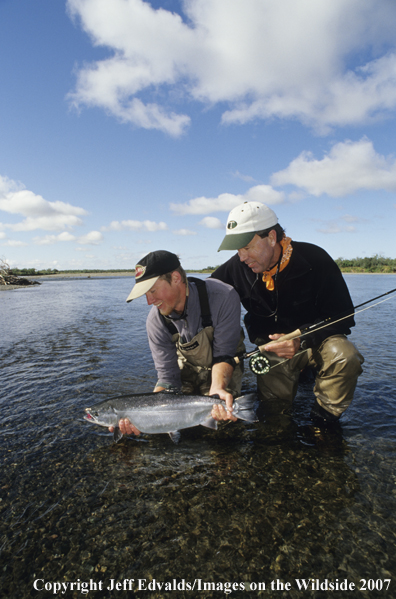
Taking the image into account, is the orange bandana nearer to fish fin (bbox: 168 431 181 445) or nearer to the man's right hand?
fish fin (bbox: 168 431 181 445)

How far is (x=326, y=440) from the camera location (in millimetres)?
4395

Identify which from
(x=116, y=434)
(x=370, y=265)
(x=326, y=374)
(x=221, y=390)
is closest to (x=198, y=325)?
(x=221, y=390)

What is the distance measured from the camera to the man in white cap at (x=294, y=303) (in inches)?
175

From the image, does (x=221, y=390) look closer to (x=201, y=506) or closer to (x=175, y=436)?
(x=175, y=436)

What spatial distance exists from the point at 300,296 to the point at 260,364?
1.25m

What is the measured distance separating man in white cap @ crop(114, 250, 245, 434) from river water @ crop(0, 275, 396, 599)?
2.56 feet

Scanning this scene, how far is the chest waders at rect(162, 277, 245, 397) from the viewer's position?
4738mm

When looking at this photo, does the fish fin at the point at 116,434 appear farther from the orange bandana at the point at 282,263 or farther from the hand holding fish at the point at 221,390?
the orange bandana at the point at 282,263

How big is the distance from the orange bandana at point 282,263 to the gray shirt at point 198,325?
587 mm

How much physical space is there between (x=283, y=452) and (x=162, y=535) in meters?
1.90

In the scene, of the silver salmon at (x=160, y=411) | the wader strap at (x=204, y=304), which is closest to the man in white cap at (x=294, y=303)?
the wader strap at (x=204, y=304)

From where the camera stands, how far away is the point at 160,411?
4.09 m

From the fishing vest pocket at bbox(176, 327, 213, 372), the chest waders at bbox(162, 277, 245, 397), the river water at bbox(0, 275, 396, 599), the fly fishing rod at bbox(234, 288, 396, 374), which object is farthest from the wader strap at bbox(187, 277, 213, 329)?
the river water at bbox(0, 275, 396, 599)

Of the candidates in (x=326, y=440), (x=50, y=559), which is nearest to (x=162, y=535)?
(x=50, y=559)
